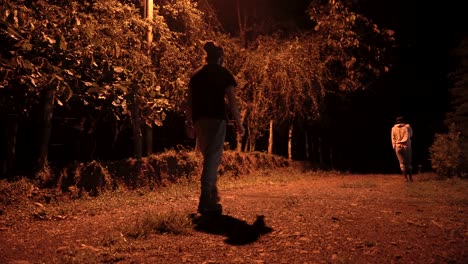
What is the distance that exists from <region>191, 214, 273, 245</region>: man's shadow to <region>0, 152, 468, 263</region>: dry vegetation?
0.04 feet

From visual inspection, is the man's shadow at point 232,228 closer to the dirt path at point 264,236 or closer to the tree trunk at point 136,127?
the dirt path at point 264,236

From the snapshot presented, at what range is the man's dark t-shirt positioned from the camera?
15.9ft

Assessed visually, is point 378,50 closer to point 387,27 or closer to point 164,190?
point 387,27

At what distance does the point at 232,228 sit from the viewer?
4438mm

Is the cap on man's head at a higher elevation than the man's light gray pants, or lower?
higher

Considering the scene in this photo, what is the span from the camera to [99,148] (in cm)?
987

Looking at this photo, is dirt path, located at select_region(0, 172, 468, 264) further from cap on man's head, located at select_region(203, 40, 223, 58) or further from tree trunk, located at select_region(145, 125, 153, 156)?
tree trunk, located at select_region(145, 125, 153, 156)

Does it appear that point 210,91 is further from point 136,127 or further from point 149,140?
point 149,140

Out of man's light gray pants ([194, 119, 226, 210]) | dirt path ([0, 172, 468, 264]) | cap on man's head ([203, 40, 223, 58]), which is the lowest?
dirt path ([0, 172, 468, 264])

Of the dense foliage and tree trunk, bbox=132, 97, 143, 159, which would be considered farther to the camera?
tree trunk, bbox=132, 97, 143, 159

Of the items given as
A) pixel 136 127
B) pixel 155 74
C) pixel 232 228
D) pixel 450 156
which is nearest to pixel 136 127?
pixel 136 127

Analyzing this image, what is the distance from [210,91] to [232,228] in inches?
64.5

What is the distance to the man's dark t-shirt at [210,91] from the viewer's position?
15.9 feet

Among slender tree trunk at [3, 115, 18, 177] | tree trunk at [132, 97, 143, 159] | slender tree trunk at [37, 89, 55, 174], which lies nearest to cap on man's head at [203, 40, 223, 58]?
slender tree trunk at [37, 89, 55, 174]
